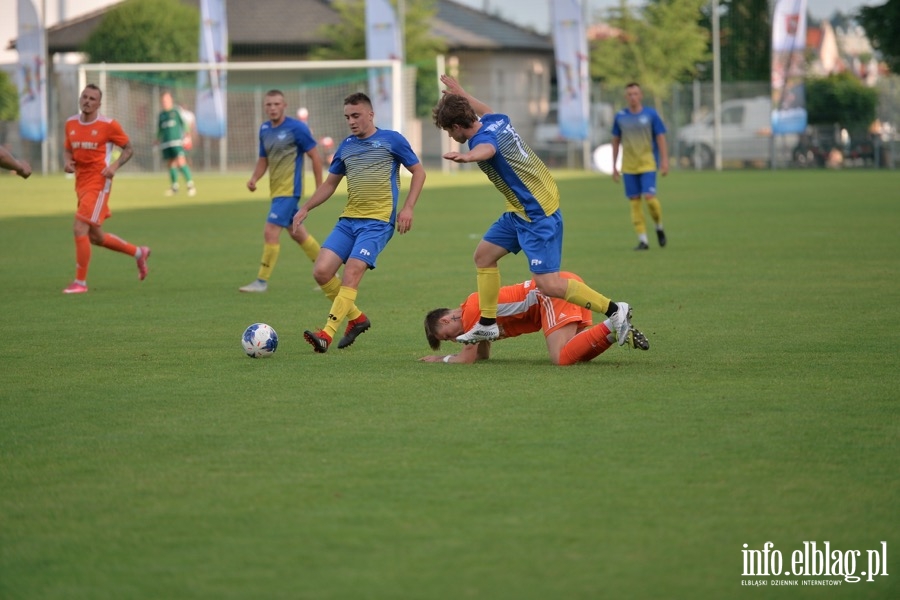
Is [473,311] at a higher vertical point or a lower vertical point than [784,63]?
lower

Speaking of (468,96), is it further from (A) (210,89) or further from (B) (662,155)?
(A) (210,89)

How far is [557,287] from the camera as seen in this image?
331 inches

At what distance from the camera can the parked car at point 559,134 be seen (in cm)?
4969

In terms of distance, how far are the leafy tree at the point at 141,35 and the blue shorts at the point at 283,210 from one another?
38.1 m

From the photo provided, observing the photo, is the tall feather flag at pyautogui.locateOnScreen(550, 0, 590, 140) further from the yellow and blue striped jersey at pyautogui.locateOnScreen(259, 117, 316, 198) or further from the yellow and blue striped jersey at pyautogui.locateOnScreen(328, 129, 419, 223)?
the yellow and blue striped jersey at pyautogui.locateOnScreen(328, 129, 419, 223)

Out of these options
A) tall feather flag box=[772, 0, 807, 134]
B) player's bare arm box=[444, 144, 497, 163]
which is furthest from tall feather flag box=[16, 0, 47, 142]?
player's bare arm box=[444, 144, 497, 163]

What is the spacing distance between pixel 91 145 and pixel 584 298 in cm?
698

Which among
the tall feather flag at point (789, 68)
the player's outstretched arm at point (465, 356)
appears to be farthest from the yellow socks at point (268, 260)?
the tall feather flag at point (789, 68)

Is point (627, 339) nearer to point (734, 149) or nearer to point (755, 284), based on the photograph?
point (755, 284)

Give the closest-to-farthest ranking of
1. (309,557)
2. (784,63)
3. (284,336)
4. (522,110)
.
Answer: (309,557) < (284,336) < (784,63) < (522,110)

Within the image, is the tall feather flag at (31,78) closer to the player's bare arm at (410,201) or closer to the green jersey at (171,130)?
the green jersey at (171,130)

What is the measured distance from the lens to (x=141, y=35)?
163 feet

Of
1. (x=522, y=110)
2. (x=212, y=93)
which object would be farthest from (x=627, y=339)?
(x=522, y=110)

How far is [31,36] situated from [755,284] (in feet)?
113
